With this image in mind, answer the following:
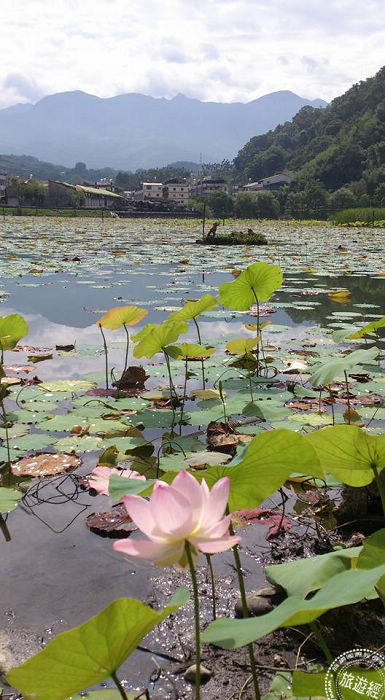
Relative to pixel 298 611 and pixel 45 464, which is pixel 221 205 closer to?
pixel 45 464

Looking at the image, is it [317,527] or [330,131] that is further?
[330,131]

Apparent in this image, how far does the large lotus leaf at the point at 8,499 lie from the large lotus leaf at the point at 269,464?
2.57 ft

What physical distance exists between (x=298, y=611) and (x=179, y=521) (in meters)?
0.13

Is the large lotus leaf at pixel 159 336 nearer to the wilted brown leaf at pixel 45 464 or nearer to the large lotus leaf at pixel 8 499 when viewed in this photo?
the wilted brown leaf at pixel 45 464

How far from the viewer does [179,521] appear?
1.73 ft

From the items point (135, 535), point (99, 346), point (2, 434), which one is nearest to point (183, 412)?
point (2, 434)

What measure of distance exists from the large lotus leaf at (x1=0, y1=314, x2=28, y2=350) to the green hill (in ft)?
140

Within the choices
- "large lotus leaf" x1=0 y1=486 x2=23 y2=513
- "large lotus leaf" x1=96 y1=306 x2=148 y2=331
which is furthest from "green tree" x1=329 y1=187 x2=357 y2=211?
"large lotus leaf" x1=0 y1=486 x2=23 y2=513

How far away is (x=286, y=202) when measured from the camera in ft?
174

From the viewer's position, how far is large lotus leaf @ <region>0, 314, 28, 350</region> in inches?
83.0

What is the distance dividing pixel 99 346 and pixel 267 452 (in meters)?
2.64

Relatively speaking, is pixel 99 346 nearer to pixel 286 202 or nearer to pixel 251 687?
pixel 251 687

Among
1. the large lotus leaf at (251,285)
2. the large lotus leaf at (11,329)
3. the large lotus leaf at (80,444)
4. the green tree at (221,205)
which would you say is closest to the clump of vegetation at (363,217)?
the green tree at (221,205)

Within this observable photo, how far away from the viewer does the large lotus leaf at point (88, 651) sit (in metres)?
0.53
